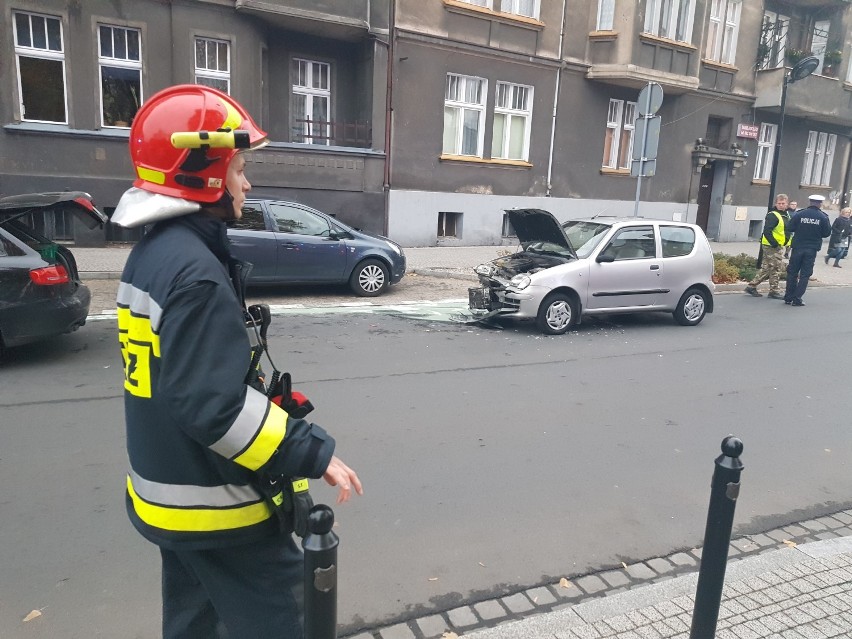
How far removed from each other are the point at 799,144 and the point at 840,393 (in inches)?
864

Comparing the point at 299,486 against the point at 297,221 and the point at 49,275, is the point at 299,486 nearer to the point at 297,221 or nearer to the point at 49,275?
the point at 49,275

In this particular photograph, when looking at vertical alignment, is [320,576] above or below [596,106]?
below

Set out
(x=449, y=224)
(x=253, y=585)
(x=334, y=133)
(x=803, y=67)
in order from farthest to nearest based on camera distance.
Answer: (x=449, y=224), (x=334, y=133), (x=803, y=67), (x=253, y=585)

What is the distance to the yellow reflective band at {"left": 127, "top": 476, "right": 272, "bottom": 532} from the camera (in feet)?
6.07

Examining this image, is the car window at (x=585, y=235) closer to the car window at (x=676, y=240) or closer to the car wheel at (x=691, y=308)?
the car window at (x=676, y=240)

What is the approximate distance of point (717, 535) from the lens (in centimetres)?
246

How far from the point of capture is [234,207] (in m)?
1.99

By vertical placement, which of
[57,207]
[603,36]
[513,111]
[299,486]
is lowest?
[299,486]

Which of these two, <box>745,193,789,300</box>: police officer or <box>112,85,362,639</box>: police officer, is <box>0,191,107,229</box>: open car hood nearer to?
<box>112,85,362,639</box>: police officer

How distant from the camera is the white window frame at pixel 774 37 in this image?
23.1m

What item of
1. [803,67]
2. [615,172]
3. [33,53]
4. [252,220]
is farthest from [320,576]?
[615,172]

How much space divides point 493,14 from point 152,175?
17.5 m

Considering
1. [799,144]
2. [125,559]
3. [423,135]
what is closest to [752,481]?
[125,559]

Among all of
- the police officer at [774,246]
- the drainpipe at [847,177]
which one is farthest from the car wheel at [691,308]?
the drainpipe at [847,177]
